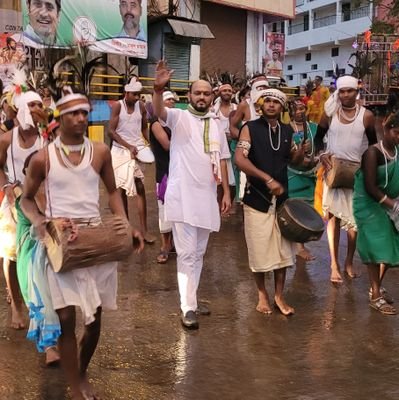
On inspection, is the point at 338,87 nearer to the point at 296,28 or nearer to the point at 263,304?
the point at 263,304

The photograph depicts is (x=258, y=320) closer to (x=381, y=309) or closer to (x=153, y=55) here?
(x=381, y=309)

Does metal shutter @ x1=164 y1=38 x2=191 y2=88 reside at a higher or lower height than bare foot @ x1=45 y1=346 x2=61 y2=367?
higher

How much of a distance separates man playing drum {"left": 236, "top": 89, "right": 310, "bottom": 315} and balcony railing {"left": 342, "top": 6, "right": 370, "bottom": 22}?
167 ft

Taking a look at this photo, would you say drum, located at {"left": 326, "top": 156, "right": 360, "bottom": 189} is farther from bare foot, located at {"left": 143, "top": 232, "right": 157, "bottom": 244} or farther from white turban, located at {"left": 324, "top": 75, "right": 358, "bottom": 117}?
bare foot, located at {"left": 143, "top": 232, "right": 157, "bottom": 244}

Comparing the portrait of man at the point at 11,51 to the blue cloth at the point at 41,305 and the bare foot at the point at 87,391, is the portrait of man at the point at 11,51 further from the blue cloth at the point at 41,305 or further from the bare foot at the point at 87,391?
the bare foot at the point at 87,391

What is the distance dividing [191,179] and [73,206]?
1595 mm

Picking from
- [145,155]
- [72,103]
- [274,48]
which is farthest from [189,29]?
[72,103]

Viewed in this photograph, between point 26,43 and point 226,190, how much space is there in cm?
1453

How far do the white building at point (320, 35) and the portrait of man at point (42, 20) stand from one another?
35.8m

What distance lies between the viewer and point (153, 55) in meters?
24.4

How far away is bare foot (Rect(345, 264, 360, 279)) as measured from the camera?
661 centimetres

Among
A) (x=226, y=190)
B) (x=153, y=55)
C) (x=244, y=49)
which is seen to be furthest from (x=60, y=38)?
(x=226, y=190)

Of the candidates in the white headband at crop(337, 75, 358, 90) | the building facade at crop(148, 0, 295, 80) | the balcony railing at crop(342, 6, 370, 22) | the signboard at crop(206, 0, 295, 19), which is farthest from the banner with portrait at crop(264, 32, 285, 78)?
the white headband at crop(337, 75, 358, 90)

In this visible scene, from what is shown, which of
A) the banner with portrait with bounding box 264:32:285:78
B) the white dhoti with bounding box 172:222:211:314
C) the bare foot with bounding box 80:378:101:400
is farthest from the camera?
the banner with portrait with bounding box 264:32:285:78
